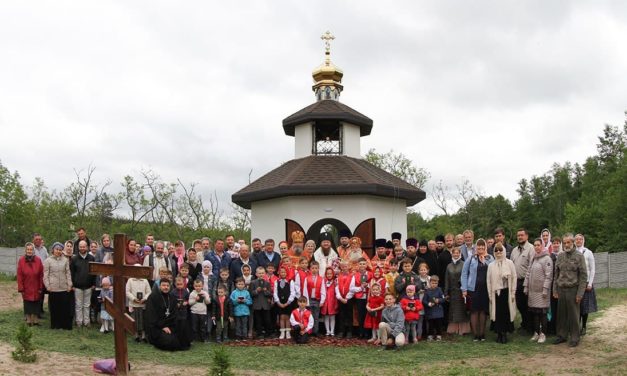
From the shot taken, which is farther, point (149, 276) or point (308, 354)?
point (308, 354)

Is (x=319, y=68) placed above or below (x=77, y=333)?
above

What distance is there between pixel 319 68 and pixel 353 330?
9.21 m

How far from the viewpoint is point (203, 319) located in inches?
421

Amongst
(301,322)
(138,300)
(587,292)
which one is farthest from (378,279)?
(138,300)

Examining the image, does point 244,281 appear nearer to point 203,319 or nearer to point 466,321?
point 203,319

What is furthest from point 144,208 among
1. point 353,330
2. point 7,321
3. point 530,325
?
point 530,325

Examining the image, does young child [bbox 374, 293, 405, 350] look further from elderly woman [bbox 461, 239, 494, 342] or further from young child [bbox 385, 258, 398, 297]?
elderly woman [bbox 461, 239, 494, 342]

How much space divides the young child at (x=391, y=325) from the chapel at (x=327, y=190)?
4493mm

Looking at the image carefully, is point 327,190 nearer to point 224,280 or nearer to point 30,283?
point 224,280

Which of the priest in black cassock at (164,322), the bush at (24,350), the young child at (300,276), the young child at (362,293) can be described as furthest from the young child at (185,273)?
the young child at (362,293)

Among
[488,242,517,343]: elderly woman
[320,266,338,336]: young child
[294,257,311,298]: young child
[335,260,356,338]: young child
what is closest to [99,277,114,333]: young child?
[294,257,311,298]: young child

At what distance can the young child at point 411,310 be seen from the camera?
10.4 meters

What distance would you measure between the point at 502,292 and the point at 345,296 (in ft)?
8.93

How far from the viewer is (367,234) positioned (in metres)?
14.8
